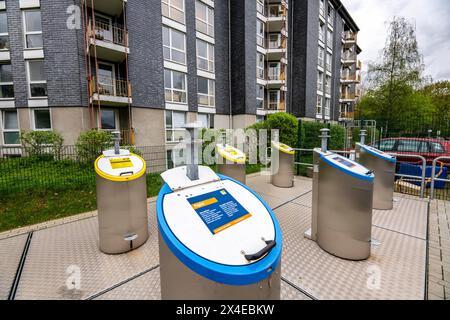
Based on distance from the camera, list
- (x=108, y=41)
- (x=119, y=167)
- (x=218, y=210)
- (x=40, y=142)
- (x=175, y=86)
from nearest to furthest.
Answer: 1. (x=218, y=210)
2. (x=119, y=167)
3. (x=40, y=142)
4. (x=108, y=41)
5. (x=175, y=86)

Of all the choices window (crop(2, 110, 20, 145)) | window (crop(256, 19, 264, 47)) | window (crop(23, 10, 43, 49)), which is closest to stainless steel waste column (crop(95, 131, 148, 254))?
window (crop(2, 110, 20, 145))

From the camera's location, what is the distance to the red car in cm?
716

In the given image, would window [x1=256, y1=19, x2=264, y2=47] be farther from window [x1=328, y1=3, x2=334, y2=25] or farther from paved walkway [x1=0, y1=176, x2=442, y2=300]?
paved walkway [x1=0, y1=176, x2=442, y2=300]

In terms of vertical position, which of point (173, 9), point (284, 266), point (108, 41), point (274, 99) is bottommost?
point (284, 266)

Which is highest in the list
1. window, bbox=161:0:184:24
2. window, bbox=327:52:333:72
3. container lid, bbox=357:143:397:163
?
window, bbox=327:52:333:72

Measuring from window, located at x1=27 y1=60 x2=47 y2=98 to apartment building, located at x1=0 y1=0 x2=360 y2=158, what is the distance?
0.21ft

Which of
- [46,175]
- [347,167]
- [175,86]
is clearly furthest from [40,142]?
[347,167]

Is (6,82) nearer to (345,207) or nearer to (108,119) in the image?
(108,119)

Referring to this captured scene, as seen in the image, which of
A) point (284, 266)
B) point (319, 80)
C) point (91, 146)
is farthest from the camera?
point (319, 80)

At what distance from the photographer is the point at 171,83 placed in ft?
43.5

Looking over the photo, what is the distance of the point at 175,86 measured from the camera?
44.3 ft

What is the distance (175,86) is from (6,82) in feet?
28.1

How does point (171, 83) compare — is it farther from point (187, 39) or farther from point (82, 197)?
point (82, 197)
